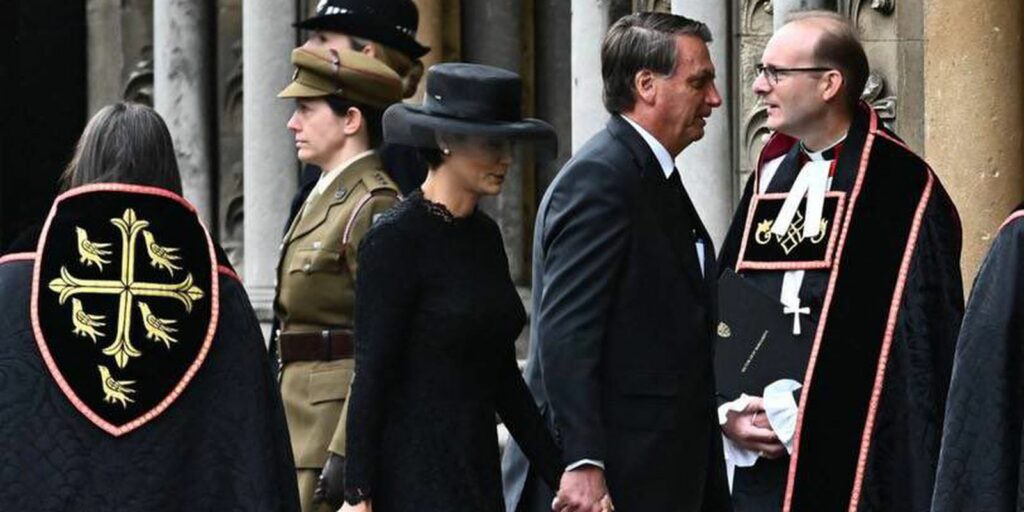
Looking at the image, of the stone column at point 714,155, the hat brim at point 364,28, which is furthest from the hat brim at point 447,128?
the stone column at point 714,155

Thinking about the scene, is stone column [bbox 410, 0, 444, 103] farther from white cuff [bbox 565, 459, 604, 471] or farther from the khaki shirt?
white cuff [bbox 565, 459, 604, 471]

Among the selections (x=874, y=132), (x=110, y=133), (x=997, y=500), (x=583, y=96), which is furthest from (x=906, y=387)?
(x=583, y=96)

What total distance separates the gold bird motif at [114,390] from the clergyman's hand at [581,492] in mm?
896

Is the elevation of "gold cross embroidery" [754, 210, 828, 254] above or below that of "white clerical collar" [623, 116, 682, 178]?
below

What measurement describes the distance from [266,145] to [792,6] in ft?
9.21

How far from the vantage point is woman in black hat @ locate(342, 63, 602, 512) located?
6230 millimetres

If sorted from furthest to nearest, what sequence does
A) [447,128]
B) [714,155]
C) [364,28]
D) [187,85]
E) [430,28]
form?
[187,85] → [430,28] → [714,155] → [364,28] → [447,128]

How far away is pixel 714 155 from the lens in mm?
9883

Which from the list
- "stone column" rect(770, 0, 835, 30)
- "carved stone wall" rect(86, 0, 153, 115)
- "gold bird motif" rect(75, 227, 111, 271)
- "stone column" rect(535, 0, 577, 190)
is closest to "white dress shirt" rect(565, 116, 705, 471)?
"gold bird motif" rect(75, 227, 111, 271)

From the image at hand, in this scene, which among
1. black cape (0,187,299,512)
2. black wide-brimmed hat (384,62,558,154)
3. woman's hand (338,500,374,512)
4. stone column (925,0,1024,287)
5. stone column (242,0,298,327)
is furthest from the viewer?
stone column (242,0,298,327)

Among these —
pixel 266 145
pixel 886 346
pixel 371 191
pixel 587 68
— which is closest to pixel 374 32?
pixel 371 191

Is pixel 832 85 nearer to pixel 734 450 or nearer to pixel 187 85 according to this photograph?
pixel 734 450

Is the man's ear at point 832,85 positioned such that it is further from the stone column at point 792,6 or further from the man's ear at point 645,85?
the stone column at point 792,6

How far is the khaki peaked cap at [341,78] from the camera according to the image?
7449 mm
